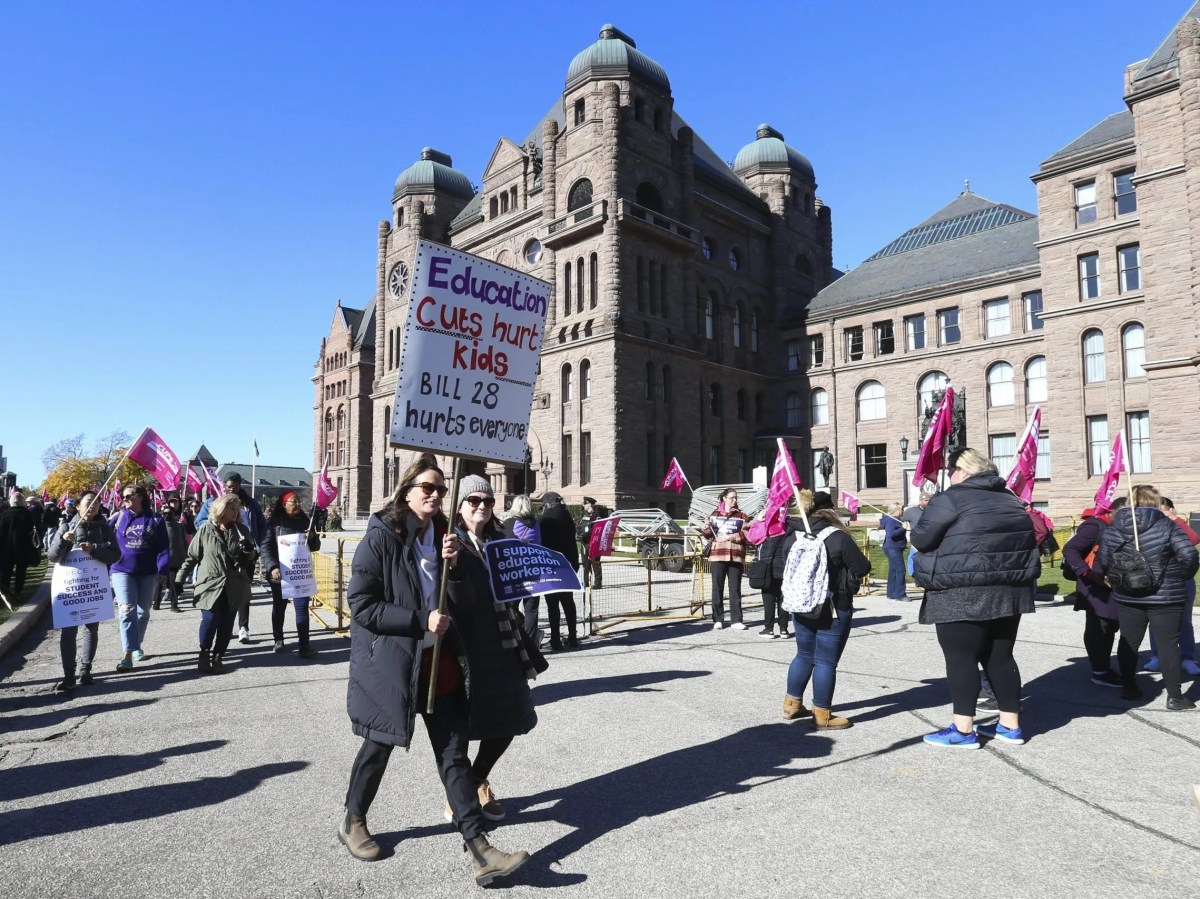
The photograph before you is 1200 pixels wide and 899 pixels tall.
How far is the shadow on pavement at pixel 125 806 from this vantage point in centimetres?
420

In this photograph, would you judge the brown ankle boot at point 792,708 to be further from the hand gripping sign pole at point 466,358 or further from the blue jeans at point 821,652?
the hand gripping sign pole at point 466,358

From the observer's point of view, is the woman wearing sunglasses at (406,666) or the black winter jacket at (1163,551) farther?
the black winter jacket at (1163,551)

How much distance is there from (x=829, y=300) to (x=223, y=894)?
167ft

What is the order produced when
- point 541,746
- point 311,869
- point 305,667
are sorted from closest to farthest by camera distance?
1. point 311,869
2. point 541,746
3. point 305,667

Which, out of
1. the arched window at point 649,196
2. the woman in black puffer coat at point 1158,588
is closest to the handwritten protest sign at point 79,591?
the woman in black puffer coat at point 1158,588

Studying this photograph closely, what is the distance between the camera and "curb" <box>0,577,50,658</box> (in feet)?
31.7

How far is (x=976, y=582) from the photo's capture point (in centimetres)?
525

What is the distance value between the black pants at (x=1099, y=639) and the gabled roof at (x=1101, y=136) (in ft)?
118

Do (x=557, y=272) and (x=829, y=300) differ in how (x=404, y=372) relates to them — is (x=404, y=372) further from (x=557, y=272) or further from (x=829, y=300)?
(x=829, y=300)

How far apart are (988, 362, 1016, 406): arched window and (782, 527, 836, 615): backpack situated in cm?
4087

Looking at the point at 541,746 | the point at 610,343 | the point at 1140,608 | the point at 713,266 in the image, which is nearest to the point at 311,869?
the point at 541,746

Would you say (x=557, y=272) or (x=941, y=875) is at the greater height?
(x=557, y=272)

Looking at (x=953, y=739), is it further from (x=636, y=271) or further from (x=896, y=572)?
(x=636, y=271)

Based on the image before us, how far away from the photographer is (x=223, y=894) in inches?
135
